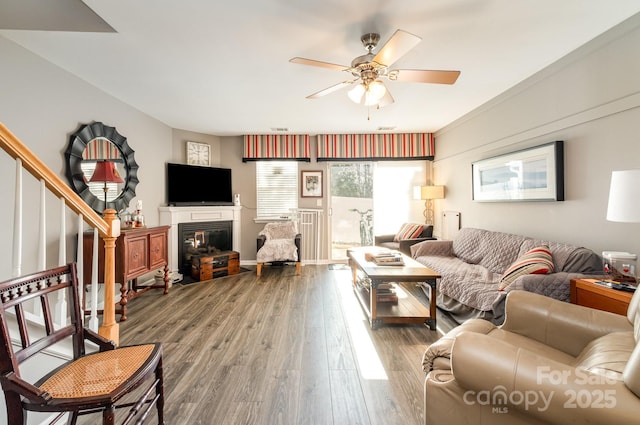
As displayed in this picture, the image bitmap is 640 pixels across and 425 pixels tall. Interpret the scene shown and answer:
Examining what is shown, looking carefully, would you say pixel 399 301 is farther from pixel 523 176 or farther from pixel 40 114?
pixel 40 114

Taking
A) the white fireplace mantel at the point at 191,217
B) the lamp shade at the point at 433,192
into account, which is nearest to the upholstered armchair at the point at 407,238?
the lamp shade at the point at 433,192

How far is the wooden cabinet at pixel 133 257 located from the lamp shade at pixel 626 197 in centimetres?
412

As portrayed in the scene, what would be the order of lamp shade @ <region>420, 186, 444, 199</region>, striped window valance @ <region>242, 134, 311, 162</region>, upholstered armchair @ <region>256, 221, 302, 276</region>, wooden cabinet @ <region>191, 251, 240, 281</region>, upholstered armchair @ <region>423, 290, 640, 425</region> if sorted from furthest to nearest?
striped window valance @ <region>242, 134, 311, 162</region>, lamp shade @ <region>420, 186, 444, 199</region>, upholstered armchair @ <region>256, 221, 302, 276</region>, wooden cabinet @ <region>191, 251, 240, 281</region>, upholstered armchair @ <region>423, 290, 640, 425</region>

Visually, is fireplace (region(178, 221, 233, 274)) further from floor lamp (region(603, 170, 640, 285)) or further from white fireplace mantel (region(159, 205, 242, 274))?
floor lamp (region(603, 170, 640, 285))

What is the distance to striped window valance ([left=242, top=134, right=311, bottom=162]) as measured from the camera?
5012 mm

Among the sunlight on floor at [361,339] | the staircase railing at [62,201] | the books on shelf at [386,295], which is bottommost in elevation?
the sunlight on floor at [361,339]

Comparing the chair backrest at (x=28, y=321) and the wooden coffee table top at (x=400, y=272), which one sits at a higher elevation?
the chair backrest at (x=28, y=321)

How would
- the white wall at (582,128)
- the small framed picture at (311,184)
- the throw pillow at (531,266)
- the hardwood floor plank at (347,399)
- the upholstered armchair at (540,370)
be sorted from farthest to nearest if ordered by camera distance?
the small framed picture at (311,184)
the throw pillow at (531,266)
the white wall at (582,128)
the hardwood floor plank at (347,399)
the upholstered armchair at (540,370)

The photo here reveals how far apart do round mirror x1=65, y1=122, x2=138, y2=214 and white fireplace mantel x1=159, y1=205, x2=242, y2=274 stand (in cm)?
70

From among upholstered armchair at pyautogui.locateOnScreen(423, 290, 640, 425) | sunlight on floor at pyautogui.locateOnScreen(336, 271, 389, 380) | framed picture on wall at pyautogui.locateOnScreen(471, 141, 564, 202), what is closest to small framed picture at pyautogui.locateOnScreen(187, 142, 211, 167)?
sunlight on floor at pyautogui.locateOnScreen(336, 271, 389, 380)

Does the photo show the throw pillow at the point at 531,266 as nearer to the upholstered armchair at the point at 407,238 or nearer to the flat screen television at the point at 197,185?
the upholstered armchair at the point at 407,238

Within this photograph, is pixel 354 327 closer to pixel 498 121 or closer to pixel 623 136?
pixel 623 136

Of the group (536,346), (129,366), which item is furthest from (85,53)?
(536,346)

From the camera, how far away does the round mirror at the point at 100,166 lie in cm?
275
